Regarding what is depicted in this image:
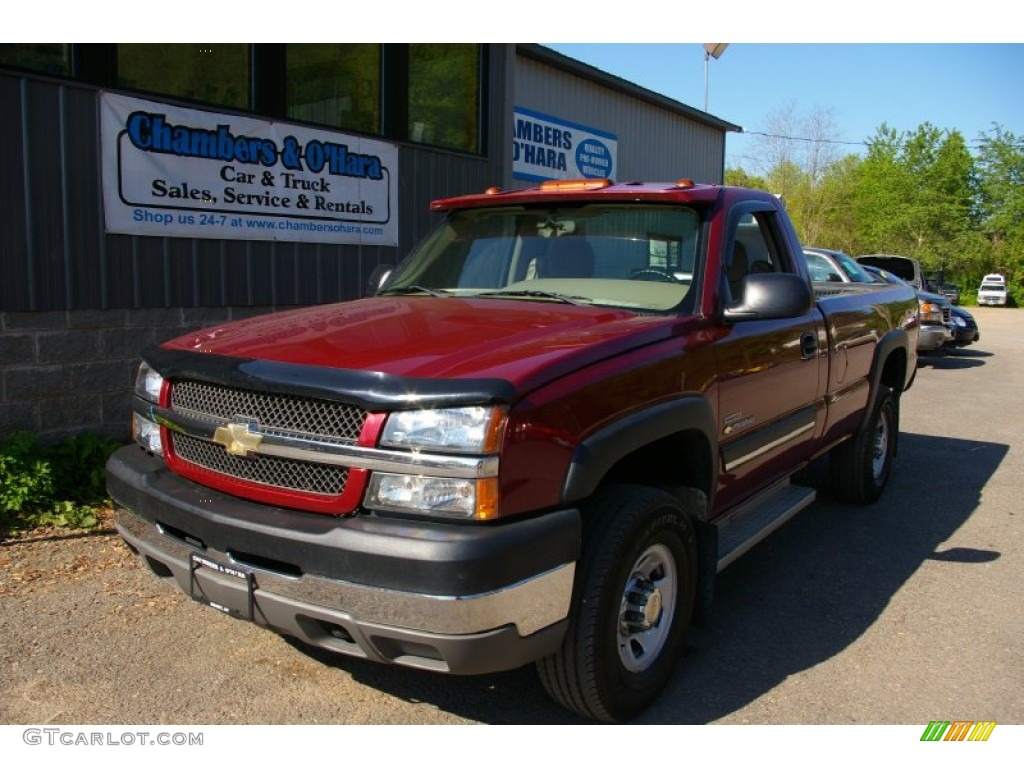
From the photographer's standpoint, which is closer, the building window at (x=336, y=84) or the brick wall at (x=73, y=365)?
the brick wall at (x=73, y=365)

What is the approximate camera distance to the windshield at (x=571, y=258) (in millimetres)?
3666

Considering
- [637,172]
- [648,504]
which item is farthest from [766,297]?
[637,172]

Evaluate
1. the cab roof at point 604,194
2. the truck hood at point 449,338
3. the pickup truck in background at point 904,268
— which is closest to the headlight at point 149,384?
the truck hood at point 449,338

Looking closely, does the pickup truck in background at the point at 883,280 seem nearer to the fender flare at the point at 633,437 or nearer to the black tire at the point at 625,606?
the fender flare at the point at 633,437

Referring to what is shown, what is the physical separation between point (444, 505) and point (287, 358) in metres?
0.78

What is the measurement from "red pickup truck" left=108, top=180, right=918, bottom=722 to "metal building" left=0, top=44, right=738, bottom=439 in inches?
109

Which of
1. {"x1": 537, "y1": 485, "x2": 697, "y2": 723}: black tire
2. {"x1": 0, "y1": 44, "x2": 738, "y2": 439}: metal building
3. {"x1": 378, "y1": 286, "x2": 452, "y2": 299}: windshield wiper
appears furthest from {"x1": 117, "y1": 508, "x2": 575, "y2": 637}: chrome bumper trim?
{"x1": 0, "y1": 44, "x2": 738, "y2": 439}: metal building

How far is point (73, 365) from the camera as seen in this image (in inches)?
227

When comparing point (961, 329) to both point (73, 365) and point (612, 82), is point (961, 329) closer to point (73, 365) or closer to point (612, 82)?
point (612, 82)

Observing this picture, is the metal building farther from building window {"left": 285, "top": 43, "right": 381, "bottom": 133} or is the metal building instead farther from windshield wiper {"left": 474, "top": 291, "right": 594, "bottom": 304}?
windshield wiper {"left": 474, "top": 291, "right": 594, "bottom": 304}

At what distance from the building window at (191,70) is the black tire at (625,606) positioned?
4986 mm

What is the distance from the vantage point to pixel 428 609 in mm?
2385

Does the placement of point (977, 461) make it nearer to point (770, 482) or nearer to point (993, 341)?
point (770, 482)

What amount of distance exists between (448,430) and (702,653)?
1846mm
